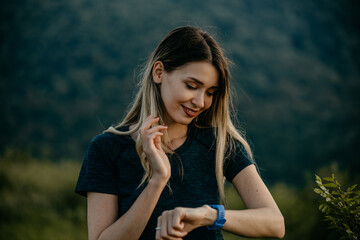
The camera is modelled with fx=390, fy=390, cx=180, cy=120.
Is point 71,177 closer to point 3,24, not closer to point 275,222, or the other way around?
point 275,222

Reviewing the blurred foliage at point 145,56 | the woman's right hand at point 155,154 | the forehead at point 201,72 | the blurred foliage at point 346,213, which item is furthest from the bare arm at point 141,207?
the blurred foliage at point 145,56

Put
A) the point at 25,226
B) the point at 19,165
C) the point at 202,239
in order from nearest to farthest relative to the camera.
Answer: the point at 202,239
the point at 25,226
the point at 19,165

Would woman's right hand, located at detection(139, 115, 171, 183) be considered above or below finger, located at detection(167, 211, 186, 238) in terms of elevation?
above

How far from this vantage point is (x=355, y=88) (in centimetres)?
1155

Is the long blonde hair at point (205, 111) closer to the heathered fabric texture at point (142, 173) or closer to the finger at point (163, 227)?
the heathered fabric texture at point (142, 173)

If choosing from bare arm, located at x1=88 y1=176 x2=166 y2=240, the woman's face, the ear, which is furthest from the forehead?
bare arm, located at x1=88 y1=176 x2=166 y2=240

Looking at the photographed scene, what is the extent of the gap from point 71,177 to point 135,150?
560cm

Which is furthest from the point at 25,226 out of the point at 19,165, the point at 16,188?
the point at 19,165

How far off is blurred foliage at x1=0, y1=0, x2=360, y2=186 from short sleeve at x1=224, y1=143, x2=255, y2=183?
8670 millimetres

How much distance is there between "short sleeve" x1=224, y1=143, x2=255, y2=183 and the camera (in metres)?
2.01

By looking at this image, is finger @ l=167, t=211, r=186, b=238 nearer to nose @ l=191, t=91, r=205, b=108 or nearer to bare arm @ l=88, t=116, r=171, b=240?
bare arm @ l=88, t=116, r=171, b=240

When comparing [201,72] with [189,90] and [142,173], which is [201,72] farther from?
[142,173]

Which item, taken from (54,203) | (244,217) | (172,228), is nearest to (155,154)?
(172,228)

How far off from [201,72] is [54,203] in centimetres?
561
